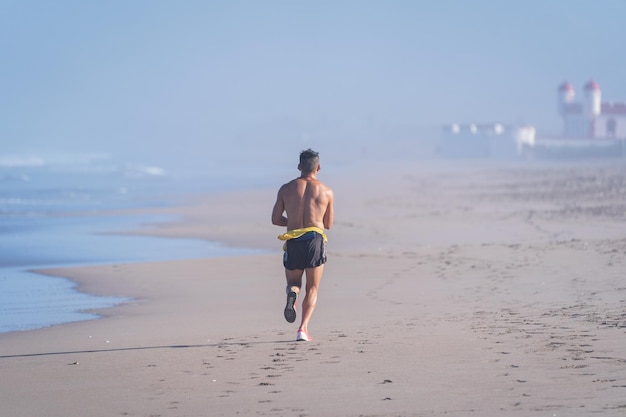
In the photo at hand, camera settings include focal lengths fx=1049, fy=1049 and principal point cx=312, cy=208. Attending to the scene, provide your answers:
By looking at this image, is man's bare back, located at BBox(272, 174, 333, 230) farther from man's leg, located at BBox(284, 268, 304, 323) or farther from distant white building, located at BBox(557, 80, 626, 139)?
distant white building, located at BBox(557, 80, 626, 139)

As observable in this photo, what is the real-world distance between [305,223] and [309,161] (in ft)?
1.50

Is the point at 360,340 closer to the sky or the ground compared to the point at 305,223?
closer to the ground

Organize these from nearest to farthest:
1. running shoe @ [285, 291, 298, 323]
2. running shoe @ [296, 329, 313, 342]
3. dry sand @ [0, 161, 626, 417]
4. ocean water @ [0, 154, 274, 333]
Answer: dry sand @ [0, 161, 626, 417] → running shoe @ [285, 291, 298, 323] → running shoe @ [296, 329, 313, 342] → ocean water @ [0, 154, 274, 333]

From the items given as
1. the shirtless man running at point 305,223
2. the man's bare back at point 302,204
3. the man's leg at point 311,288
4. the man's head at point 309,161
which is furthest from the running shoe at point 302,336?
the man's head at point 309,161

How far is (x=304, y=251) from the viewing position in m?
7.58

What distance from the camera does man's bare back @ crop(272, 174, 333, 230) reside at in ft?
25.0

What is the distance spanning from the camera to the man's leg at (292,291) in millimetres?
7371

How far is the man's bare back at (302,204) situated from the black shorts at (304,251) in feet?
0.32

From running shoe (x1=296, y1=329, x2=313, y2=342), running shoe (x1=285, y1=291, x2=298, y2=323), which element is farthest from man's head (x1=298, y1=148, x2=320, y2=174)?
running shoe (x1=296, y1=329, x2=313, y2=342)

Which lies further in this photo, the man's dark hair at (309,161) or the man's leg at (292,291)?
the man's dark hair at (309,161)

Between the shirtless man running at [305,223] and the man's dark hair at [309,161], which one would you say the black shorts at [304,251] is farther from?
the man's dark hair at [309,161]

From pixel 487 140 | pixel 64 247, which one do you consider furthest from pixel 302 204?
pixel 487 140

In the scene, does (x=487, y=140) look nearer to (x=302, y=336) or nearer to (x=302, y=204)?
(x=302, y=204)

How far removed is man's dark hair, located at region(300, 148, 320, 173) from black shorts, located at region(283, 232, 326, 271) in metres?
0.49
